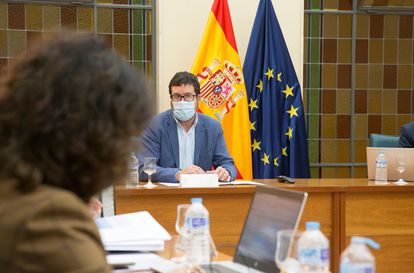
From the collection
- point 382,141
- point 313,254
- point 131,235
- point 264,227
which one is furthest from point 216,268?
point 382,141

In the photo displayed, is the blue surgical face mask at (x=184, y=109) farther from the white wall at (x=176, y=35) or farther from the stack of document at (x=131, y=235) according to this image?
the stack of document at (x=131, y=235)

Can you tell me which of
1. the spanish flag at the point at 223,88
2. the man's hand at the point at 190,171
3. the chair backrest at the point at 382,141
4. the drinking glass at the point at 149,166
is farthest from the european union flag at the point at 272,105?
the drinking glass at the point at 149,166

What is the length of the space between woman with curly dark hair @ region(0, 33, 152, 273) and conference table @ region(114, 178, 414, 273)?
2.70 meters

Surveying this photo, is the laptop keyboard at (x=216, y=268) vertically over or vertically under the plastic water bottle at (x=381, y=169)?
under

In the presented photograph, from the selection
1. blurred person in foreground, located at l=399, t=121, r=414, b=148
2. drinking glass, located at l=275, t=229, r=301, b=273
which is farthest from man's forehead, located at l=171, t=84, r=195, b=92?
drinking glass, located at l=275, t=229, r=301, b=273

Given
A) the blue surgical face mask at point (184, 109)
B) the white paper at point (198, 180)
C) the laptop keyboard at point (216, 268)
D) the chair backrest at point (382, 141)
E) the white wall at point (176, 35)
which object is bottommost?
the laptop keyboard at point (216, 268)

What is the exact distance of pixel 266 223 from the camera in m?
2.22

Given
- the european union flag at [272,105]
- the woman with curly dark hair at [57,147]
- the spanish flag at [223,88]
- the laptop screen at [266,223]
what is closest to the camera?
the woman with curly dark hair at [57,147]

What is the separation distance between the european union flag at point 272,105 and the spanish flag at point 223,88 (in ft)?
0.50

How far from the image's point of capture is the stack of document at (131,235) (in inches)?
94.2

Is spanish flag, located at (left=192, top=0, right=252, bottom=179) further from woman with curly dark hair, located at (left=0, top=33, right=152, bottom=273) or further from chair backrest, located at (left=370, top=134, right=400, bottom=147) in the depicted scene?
woman with curly dark hair, located at (left=0, top=33, right=152, bottom=273)

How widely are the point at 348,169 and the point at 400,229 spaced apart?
6.83ft

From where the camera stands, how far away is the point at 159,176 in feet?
14.3

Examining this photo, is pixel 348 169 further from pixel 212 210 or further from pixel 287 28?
pixel 212 210
